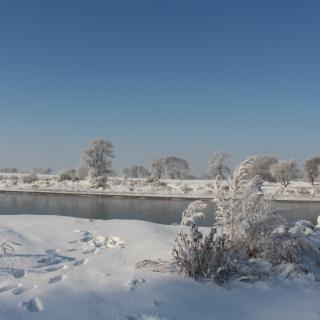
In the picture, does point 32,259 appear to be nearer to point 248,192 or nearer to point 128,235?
point 128,235

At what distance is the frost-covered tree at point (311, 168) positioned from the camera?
1923 inches

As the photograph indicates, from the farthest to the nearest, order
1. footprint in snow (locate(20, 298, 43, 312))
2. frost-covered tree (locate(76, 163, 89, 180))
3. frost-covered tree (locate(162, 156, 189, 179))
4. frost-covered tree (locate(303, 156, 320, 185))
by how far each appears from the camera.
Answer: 1. frost-covered tree (locate(162, 156, 189, 179))
2. frost-covered tree (locate(76, 163, 89, 180))
3. frost-covered tree (locate(303, 156, 320, 185))
4. footprint in snow (locate(20, 298, 43, 312))

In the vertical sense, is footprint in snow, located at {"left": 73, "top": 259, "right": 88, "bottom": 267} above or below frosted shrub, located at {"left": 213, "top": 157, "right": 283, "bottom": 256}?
below

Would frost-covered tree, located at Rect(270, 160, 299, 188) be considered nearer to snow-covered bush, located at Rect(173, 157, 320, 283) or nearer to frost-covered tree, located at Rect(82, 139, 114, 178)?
frost-covered tree, located at Rect(82, 139, 114, 178)

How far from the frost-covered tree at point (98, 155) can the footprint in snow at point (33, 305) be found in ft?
157

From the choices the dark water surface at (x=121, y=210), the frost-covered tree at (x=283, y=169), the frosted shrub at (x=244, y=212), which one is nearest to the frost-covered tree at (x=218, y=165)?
the frost-covered tree at (x=283, y=169)

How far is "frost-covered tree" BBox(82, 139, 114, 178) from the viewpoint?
50.7 meters

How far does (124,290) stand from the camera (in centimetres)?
312

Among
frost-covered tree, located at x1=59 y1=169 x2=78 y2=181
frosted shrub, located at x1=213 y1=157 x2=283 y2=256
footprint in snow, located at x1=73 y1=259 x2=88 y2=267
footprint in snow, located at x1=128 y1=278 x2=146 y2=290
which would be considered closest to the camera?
footprint in snow, located at x1=128 y1=278 x2=146 y2=290

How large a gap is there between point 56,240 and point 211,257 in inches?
86.9

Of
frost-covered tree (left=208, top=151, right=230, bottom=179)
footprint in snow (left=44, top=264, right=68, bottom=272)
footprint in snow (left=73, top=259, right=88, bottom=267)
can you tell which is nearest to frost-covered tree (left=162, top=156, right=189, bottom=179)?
frost-covered tree (left=208, top=151, right=230, bottom=179)

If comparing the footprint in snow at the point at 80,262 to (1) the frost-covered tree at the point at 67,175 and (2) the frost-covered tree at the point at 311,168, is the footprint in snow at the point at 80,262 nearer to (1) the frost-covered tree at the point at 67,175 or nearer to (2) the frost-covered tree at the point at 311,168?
(1) the frost-covered tree at the point at 67,175

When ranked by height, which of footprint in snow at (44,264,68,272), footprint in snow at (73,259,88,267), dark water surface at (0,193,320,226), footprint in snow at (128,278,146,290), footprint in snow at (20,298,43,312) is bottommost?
dark water surface at (0,193,320,226)

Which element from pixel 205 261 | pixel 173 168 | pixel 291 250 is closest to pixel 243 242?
pixel 291 250
